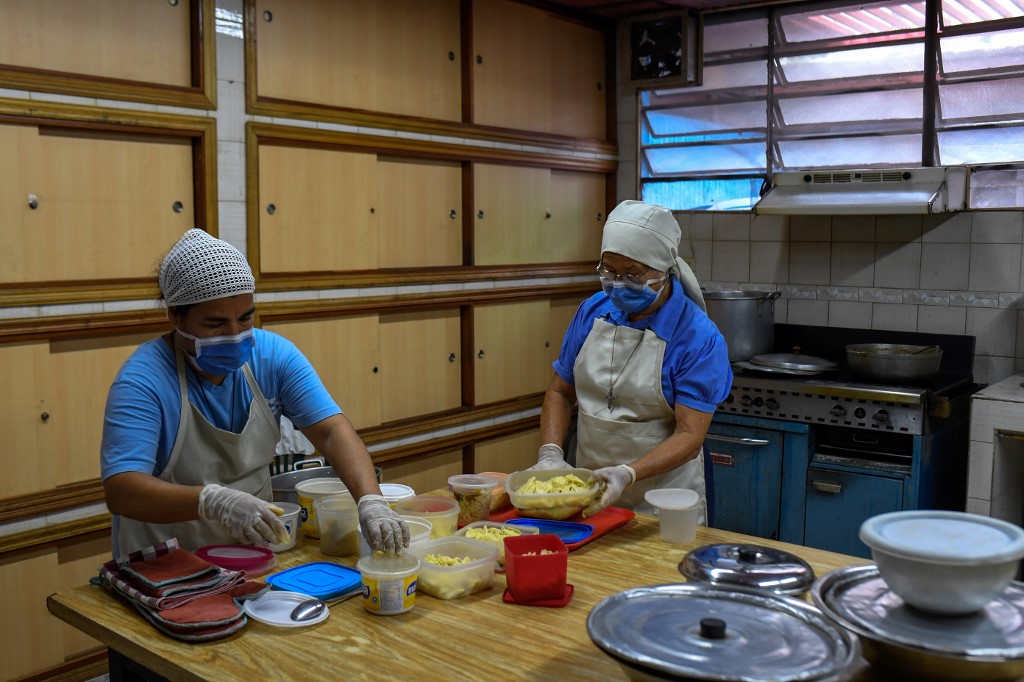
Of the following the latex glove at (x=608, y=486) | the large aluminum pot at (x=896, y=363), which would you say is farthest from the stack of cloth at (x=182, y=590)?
the large aluminum pot at (x=896, y=363)

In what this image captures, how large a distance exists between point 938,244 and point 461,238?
7.70 feet

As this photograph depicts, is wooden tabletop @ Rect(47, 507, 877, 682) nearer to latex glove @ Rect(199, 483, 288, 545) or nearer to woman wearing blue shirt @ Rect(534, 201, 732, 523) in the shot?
latex glove @ Rect(199, 483, 288, 545)

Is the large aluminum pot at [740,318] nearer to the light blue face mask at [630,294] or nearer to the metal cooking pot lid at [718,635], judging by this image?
the light blue face mask at [630,294]

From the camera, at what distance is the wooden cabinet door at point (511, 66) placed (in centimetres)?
459

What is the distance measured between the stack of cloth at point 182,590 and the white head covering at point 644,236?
1476 mm

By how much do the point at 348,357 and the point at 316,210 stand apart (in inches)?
25.2

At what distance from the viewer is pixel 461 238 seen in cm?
462

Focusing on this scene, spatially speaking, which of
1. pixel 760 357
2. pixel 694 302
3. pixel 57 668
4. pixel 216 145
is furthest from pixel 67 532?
pixel 760 357

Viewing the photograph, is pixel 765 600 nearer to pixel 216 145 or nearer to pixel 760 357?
pixel 216 145

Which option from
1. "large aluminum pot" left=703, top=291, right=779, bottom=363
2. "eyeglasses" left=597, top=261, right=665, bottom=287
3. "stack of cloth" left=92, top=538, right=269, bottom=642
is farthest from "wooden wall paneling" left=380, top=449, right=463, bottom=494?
"stack of cloth" left=92, top=538, right=269, bottom=642

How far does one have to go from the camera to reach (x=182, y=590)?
1895 millimetres

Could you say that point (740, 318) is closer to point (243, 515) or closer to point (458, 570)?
point (458, 570)

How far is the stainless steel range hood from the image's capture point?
4.20 metres

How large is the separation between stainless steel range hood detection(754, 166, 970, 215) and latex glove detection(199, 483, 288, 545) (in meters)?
3.21
